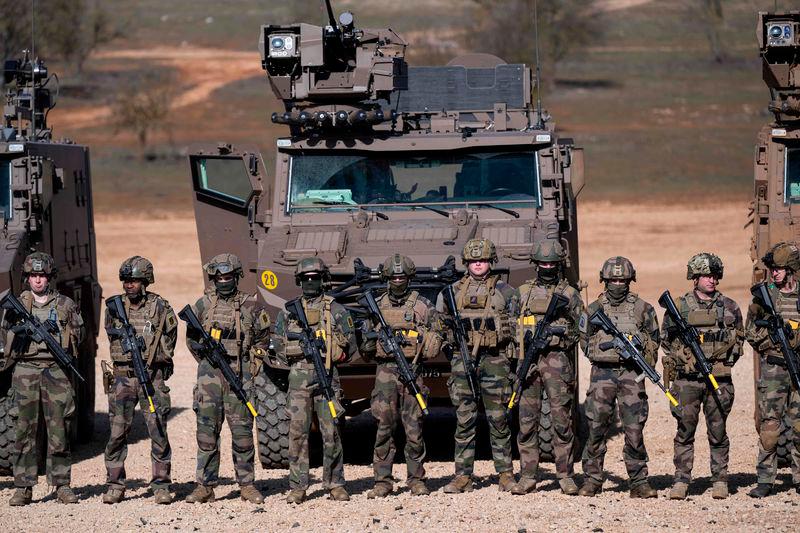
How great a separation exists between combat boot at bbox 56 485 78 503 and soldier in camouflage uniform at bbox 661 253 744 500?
4122mm

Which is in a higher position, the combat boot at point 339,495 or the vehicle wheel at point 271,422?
the vehicle wheel at point 271,422

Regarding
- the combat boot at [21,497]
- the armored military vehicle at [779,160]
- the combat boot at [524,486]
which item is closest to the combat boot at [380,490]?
the combat boot at [524,486]

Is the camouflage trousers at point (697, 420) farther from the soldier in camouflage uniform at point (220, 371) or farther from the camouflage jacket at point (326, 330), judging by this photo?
the soldier in camouflage uniform at point (220, 371)

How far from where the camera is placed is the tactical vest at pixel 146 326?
10.7 metres

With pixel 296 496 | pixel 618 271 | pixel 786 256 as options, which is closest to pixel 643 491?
pixel 618 271

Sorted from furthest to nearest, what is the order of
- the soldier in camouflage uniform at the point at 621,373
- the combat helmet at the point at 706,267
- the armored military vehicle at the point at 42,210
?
the armored military vehicle at the point at 42,210 < the soldier in camouflage uniform at the point at 621,373 < the combat helmet at the point at 706,267

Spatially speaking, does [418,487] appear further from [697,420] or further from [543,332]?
[697,420]

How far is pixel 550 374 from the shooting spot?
421 inches

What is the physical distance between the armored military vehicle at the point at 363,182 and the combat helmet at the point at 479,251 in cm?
95

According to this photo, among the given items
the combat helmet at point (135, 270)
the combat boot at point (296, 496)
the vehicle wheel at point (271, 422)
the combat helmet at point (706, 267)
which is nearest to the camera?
the combat helmet at point (706, 267)

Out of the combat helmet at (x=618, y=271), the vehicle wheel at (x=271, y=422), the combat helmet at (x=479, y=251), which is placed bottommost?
the vehicle wheel at (x=271, y=422)

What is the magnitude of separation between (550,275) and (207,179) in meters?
3.54

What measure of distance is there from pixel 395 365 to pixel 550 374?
1.06 meters

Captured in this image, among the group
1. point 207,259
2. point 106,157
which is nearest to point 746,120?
point 106,157
